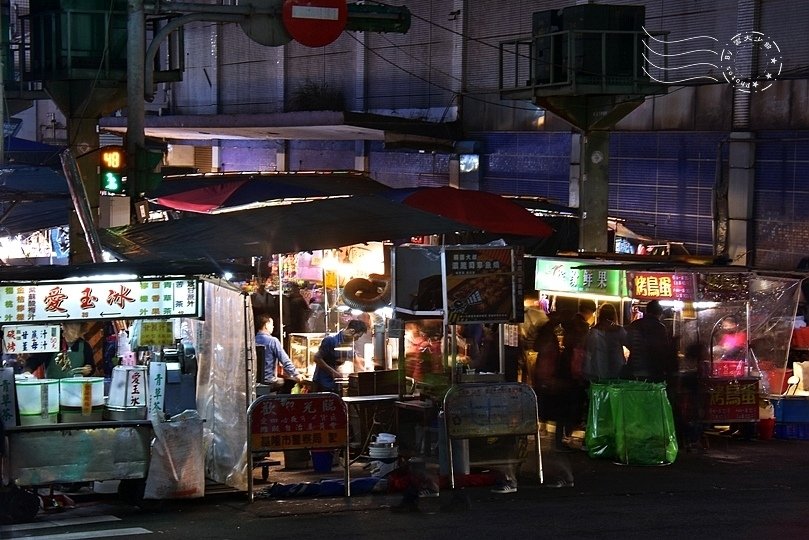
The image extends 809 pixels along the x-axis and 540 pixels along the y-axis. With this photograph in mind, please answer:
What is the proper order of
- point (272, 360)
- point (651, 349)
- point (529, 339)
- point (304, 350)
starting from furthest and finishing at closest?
point (304, 350) → point (529, 339) → point (272, 360) → point (651, 349)

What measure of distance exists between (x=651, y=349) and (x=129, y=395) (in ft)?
21.2

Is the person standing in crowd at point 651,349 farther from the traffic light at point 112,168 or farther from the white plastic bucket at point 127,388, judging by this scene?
the traffic light at point 112,168

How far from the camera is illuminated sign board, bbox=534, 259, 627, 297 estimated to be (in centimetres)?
1655

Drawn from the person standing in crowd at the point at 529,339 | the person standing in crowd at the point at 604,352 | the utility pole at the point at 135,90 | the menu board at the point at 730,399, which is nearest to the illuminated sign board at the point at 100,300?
the utility pole at the point at 135,90

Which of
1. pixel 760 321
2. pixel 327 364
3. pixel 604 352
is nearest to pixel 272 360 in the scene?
pixel 327 364

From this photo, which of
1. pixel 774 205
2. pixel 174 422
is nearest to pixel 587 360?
pixel 174 422

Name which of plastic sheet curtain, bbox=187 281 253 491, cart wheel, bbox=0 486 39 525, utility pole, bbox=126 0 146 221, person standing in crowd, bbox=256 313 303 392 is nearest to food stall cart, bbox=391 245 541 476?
person standing in crowd, bbox=256 313 303 392

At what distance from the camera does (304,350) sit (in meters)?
18.2

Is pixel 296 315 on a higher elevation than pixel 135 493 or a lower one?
higher

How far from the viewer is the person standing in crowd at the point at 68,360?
48.2 feet

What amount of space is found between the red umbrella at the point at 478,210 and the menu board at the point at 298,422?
506 cm

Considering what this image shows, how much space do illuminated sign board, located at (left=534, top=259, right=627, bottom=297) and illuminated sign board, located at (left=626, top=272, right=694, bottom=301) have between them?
0.44 meters

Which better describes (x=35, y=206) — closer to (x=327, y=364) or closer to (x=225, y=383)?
(x=327, y=364)

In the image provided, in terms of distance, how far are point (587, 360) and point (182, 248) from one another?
5166 millimetres
